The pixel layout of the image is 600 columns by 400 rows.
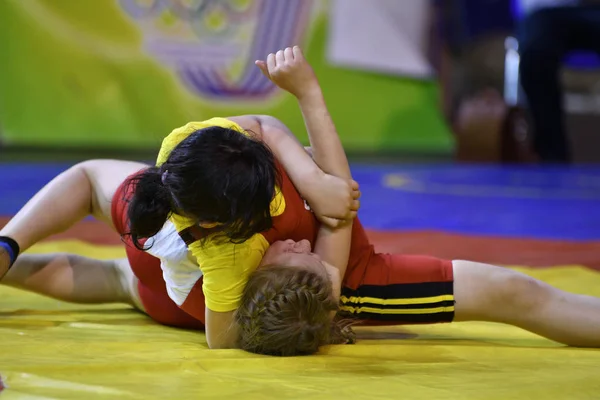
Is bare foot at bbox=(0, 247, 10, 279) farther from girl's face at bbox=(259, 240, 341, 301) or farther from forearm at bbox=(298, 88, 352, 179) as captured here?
forearm at bbox=(298, 88, 352, 179)

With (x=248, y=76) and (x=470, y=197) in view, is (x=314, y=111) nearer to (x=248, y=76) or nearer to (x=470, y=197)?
(x=470, y=197)

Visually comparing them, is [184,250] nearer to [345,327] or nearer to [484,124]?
[345,327]

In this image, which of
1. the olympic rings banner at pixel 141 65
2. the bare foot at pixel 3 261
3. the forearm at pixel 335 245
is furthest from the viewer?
the olympic rings banner at pixel 141 65

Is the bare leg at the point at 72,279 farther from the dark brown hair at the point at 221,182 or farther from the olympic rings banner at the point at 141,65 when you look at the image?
the olympic rings banner at the point at 141,65

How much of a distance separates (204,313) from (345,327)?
1.01 ft

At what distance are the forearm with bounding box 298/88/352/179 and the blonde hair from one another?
30 centimetres

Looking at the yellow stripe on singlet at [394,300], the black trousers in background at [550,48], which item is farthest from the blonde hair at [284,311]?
the black trousers in background at [550,48]

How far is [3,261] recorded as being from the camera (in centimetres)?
197

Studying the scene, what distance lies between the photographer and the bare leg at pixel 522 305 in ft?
6.25

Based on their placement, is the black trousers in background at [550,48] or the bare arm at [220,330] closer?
the bare arm at [220,330]

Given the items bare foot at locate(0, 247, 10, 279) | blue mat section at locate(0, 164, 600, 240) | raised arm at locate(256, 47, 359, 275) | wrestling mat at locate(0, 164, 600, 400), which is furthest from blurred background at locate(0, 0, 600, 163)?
raised arm at locate(256, 47, 359, 275)

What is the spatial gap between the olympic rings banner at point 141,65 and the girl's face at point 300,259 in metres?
4.87

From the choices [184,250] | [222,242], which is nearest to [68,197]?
[184,250]

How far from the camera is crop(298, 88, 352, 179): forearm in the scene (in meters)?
1.95
